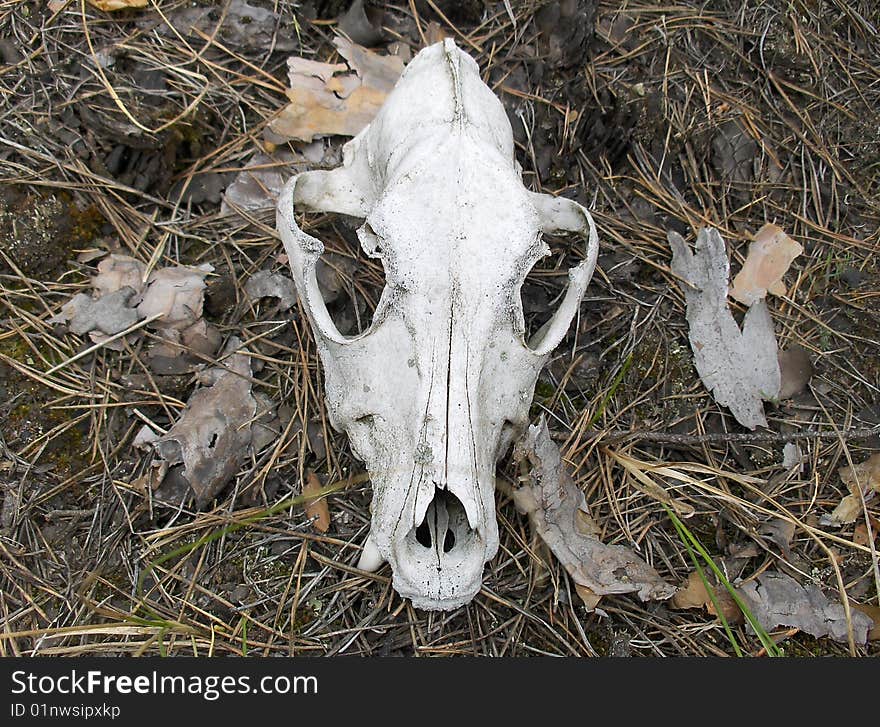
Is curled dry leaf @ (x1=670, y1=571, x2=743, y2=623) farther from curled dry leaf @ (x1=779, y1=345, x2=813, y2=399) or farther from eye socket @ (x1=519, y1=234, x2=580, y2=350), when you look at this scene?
eye socket @ (x1=519, y1=234, x2=580, y2=350)

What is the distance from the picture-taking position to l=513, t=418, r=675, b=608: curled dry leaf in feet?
10.4

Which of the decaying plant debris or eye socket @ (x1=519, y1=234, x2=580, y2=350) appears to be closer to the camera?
the decaying plant debris

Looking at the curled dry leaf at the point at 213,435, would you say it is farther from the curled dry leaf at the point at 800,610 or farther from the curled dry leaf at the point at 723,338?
the curled dry leaf at the point at 800,610

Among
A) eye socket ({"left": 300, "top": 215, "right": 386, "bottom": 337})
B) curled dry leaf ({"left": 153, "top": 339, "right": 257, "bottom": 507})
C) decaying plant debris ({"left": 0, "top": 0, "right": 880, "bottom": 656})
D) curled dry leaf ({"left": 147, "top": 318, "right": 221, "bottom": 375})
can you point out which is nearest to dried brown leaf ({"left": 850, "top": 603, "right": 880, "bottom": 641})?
decaying plant debris ({"left": 0, "top": 0, "right": 880, "bottom": 656})

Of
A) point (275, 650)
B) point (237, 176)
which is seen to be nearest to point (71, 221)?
point (237, 176)

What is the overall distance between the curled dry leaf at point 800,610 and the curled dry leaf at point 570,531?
1.38 ft

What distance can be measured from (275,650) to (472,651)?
0.84 meters

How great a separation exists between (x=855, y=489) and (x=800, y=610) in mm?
690

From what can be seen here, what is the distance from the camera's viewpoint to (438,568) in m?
2.53

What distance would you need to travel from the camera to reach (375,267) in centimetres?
368

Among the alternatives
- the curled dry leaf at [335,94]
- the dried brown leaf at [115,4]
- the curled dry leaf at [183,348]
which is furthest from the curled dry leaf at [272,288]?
the dried brown leaf at [115,4]

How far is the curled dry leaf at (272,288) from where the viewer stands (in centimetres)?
363

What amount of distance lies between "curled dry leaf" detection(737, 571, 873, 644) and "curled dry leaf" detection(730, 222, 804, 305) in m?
1.46

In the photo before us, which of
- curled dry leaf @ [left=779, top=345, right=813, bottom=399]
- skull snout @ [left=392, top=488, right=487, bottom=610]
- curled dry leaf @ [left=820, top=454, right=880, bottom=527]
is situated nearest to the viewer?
skull snout @ [left=392, top=488, right=487, bottom=610]
